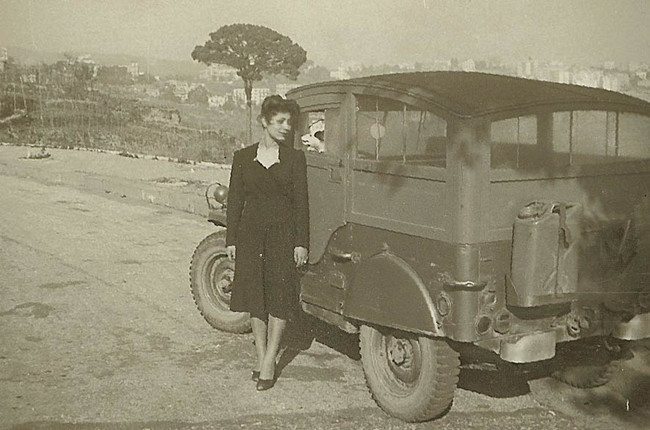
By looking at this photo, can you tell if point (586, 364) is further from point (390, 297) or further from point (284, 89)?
point (284, 89)

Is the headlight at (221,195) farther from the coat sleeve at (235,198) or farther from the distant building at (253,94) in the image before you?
the distant building at (253,94)

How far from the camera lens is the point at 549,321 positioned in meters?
4.16

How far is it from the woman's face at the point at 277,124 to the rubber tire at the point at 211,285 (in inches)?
60.9

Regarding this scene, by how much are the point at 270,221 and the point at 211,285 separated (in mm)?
1682

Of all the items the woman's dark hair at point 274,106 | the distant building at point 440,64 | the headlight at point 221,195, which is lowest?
the headlight at point 221,195

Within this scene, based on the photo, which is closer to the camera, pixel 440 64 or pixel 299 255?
pixel 299 255

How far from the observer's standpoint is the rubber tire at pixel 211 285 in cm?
605

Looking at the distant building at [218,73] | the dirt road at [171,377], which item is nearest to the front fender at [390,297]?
the dirt road at [171,377]

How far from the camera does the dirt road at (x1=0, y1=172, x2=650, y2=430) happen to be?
4.38 m

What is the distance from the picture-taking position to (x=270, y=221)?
4703 mm

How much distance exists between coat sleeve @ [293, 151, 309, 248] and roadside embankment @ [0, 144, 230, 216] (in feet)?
22.8

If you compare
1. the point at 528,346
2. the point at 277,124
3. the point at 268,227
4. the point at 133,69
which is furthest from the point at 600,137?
the point at 133,69

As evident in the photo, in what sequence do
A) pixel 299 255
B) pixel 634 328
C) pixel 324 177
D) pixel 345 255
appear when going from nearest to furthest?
1. pixel 634 328
2. pixel 345 255
3. pixel 299 255
4. pixel 324 177

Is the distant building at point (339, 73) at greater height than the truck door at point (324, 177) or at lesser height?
greater
